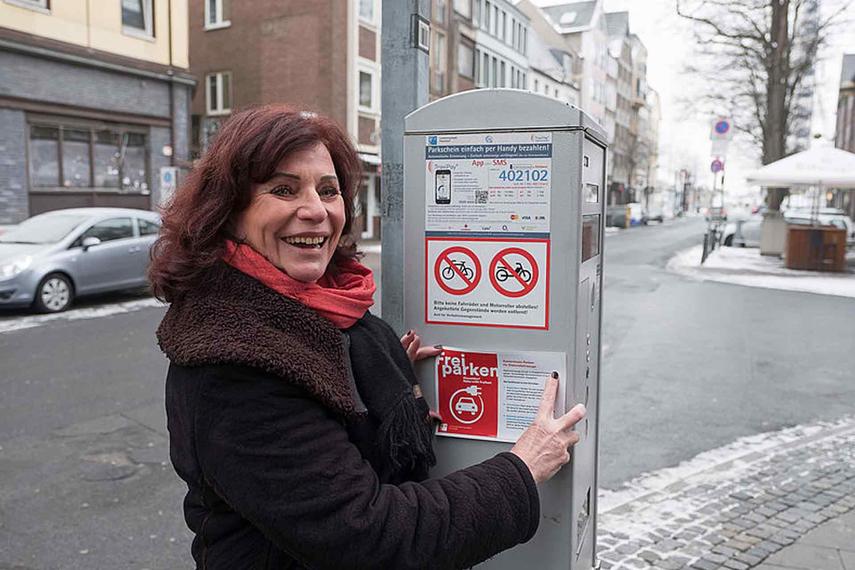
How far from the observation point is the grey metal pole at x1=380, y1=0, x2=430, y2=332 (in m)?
2.49

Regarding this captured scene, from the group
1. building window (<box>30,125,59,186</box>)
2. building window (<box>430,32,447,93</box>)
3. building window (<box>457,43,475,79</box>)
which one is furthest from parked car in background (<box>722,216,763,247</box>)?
building window (<box>30,125,59,186</box>)

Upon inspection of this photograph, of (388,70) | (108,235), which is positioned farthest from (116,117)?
(388,70)

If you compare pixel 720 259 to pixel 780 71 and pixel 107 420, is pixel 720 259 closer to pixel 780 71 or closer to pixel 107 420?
pixel 780 71

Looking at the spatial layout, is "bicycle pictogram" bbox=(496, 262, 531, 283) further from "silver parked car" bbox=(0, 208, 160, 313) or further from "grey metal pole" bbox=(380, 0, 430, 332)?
"silver parked car" bbox=(0, 208, 160, 313)

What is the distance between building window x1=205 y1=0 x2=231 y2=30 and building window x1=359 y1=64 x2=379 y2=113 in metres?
6.06

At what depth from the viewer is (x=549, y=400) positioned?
1.95 m

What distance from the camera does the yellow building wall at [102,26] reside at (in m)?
16.9

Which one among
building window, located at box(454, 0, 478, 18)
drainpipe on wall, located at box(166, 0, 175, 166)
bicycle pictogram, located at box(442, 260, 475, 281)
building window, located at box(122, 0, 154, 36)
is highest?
building window, located at box(454, 0, 478, 18)

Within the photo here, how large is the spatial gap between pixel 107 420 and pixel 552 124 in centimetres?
499

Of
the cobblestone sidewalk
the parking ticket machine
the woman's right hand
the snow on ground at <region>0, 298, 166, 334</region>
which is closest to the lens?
the woman's right hand

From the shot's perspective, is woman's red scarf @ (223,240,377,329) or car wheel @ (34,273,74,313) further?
car wheel @ (34,273,74,313)

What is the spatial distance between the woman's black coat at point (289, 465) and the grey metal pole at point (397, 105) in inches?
37.6

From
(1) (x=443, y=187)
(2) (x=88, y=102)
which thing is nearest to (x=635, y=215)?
(2) (x=88, y=102)

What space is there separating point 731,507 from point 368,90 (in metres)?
25.8
